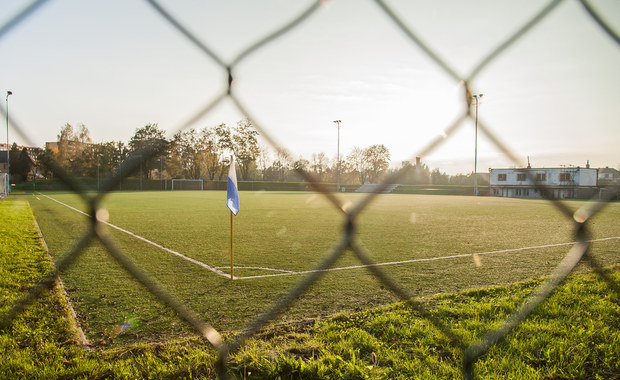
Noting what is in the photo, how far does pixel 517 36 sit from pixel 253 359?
1628 mm

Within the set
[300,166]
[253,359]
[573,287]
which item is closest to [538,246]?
[573,287]

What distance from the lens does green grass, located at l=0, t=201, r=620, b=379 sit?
1.71 meters

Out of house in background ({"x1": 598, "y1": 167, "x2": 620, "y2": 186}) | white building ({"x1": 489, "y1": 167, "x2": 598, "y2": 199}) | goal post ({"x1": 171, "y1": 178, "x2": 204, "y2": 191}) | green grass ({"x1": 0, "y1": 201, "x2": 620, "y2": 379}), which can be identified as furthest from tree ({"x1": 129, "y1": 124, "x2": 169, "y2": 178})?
goal post ({"x1": 171, "y1": 178, "x2": 204, "y2": 191})

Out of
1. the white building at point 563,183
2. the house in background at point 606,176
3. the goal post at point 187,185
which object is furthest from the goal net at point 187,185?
the house in background at point 606,176

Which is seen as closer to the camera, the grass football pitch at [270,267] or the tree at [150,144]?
the tree at [150,144]

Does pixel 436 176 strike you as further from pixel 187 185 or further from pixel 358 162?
pixel 187 185

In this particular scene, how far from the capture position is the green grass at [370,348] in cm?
171

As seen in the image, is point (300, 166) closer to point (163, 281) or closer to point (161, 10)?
point (161, 10)

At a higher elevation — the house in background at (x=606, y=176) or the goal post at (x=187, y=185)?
the house in background at (x=606, y=176)

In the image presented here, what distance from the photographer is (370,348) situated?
2.12m

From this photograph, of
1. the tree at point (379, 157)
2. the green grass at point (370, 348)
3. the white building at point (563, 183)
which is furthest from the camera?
the white building at point (563, 183)

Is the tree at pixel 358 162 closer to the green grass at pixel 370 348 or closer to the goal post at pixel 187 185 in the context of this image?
the green grass at pixel 370 348

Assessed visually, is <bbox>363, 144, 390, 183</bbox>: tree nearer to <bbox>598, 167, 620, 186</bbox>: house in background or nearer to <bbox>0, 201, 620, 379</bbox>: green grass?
<bbox>0, 201, 620, 379</bbox>: green grass

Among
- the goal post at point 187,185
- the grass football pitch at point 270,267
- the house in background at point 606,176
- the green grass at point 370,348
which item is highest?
the house in background at point 606,176
